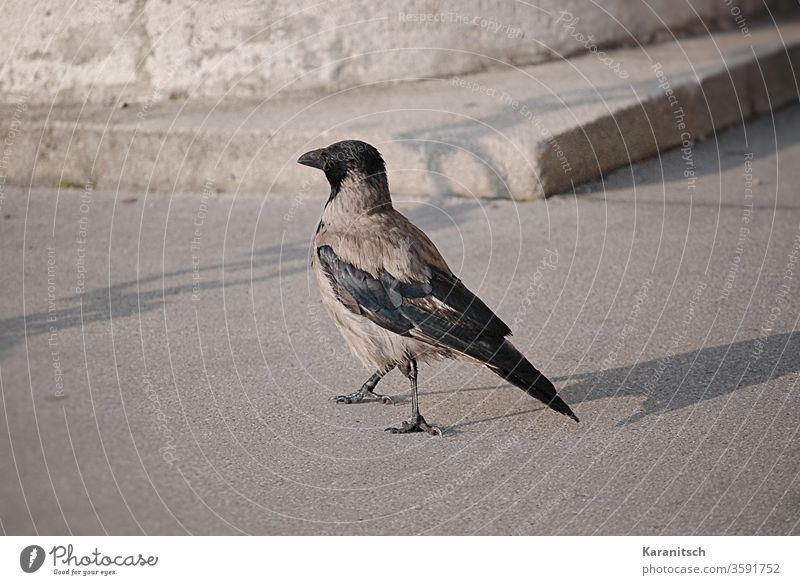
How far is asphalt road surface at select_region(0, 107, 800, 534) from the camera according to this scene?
3617 mm

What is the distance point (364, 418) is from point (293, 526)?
87 centimetres

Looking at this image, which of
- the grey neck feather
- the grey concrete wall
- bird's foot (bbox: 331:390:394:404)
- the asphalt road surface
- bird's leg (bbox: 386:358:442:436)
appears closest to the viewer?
the asphalt road surface

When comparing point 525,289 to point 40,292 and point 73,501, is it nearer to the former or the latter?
point 40,292

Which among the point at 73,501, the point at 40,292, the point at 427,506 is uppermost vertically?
the point at 40,292

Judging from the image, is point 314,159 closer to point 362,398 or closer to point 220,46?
point 362,398

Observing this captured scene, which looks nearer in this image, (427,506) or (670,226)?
(427,506)

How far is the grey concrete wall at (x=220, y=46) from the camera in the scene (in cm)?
768

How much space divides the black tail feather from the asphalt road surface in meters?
0.19

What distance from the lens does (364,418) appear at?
14.2 feet

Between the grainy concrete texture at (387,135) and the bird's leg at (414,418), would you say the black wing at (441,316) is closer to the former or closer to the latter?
the bird's leg at (414,418)

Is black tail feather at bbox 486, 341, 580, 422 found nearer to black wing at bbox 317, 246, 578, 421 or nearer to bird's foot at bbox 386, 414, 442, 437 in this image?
black wing at bbox 317, 246, 578, 421

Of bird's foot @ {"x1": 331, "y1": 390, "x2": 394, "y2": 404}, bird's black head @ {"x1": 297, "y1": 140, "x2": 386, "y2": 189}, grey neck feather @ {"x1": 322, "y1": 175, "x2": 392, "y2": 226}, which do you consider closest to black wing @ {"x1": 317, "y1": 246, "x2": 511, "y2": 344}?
grey neck feather @ {"x1": 322, "y1": 175, "x2": 392, "y2": 226}

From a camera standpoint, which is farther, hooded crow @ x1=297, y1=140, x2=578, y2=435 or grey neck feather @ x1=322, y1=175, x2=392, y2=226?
grey neck feather @ x1=322, y1=175, x2=392, y2=226

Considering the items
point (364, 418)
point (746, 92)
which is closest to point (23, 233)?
point (364, 418)
